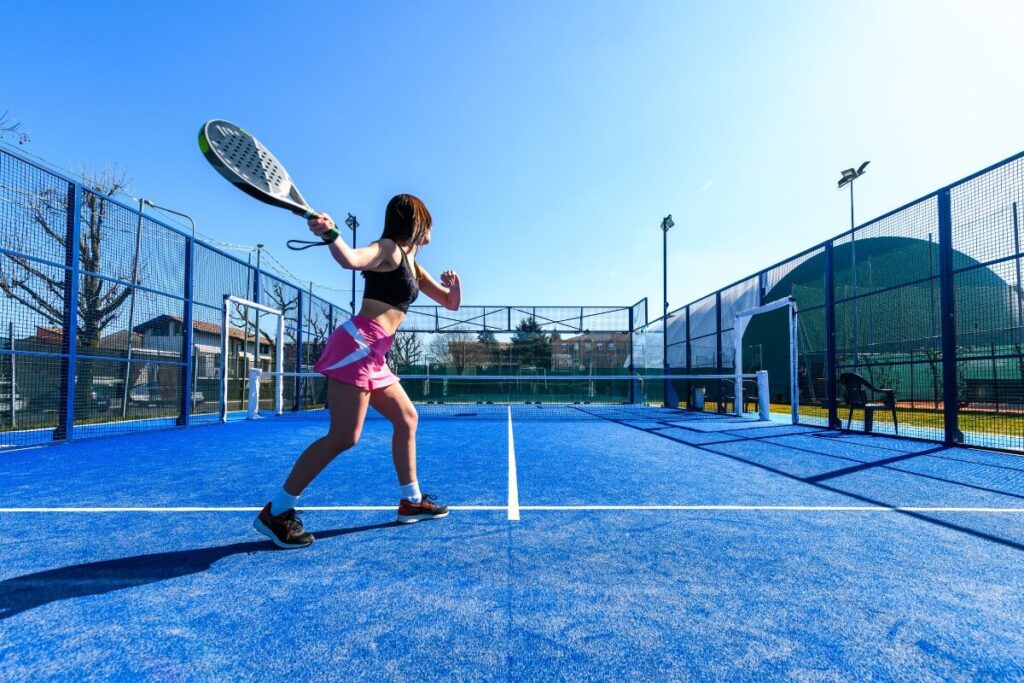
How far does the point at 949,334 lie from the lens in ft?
23.4

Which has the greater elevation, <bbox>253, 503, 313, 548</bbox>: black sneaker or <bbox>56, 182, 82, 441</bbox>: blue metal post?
<bbox>56, 182, 82, 441</bbox>: blue metal post

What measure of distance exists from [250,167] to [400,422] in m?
1.57

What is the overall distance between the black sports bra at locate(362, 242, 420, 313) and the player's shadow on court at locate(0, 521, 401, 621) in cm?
144

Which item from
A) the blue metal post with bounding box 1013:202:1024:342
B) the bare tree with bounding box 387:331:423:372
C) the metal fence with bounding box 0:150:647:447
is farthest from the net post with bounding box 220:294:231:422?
the blue metal post with bounding box 1013:202:1024:342

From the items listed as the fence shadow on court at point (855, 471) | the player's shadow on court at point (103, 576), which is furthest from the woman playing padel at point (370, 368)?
the fence shadow on court at point (855, 471)

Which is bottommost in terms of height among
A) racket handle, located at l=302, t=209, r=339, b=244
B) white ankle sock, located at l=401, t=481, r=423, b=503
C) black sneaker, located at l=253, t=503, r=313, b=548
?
black sneaker, located at l=253, t=503, r=313, b=548

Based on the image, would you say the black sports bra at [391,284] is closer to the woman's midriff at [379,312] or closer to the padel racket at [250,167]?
the woman's midriff at [379,312]

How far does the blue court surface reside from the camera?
62.1 inches

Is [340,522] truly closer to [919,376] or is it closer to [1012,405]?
[919,376]

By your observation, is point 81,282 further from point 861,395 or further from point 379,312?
point 861,395

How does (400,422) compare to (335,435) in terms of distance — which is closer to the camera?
(335,435)

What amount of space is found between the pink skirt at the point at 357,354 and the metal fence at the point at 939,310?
8.06 metres

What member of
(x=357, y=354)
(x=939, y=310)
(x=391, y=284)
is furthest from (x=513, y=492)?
(x=939, y=310)

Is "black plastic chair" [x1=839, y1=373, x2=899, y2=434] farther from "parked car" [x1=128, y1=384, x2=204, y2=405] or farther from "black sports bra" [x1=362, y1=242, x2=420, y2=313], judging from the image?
"parked car" [x1=128, y1=384, x2=204, y2=405]
